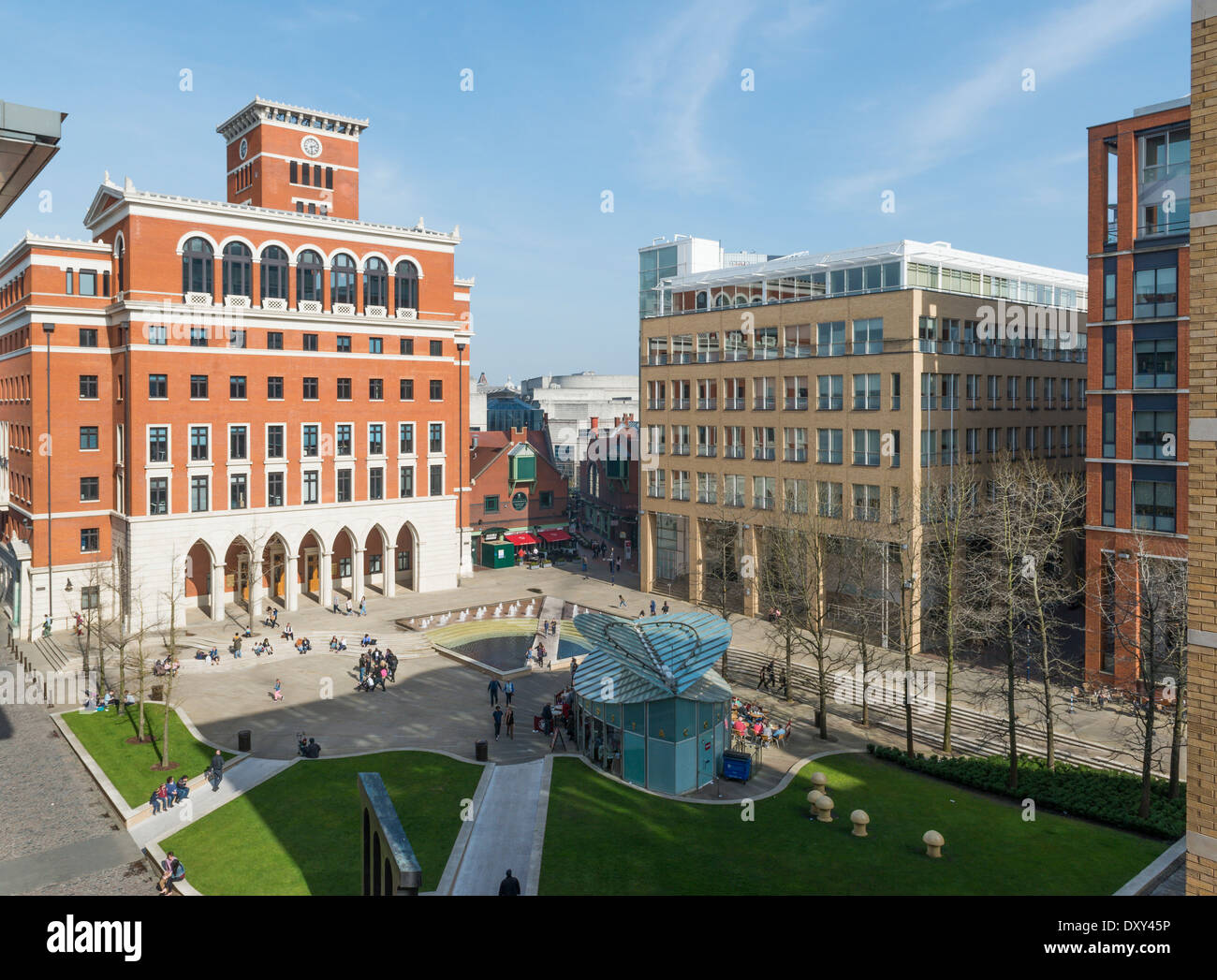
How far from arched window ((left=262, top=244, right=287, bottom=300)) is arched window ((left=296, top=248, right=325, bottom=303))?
0.92 metres

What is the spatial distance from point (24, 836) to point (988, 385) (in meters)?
52.6

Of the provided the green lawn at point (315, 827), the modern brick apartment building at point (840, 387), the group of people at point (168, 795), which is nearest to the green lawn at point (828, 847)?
the green lawn at point (315, 827)

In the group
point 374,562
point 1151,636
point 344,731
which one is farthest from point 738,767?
point 374,562

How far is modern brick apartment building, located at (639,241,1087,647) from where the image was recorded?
165ft

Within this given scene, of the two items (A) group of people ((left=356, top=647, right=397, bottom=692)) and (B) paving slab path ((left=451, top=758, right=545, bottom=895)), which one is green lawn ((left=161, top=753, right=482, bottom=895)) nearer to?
(B) paving slab path ((left=451, top=758, right=545, bottom=895))

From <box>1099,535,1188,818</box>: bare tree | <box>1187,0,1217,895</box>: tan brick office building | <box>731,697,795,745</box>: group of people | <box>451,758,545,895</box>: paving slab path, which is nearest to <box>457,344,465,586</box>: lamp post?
<box>731,697,795,745</box>: group of people

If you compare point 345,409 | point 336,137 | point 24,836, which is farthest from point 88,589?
point 336,137

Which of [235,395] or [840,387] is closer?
[840,387]

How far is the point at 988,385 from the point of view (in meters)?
54.7

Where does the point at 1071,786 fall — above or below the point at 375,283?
below

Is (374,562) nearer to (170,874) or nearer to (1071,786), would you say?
(170,874)

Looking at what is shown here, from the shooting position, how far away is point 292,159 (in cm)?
6669

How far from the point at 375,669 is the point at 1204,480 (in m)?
40.6
